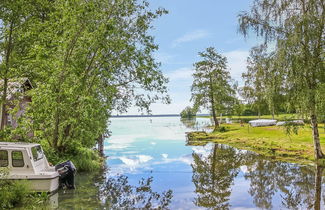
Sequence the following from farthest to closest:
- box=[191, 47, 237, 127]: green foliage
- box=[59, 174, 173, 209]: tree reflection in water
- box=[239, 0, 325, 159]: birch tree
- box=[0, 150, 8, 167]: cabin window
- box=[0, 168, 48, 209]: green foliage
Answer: box=[191, 47, 237, 127]: green foliage, box=[239, 0, 325, 159]: birch tree, box=[0, 150, 8, 167]: cabin window, box=[59, 174, 173, 209]: tree reflection in water, box=[0, 168, 48, 209]: green foliage

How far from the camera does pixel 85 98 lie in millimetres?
14641

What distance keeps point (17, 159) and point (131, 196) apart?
232 inches

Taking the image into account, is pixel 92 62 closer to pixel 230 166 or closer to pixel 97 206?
pixel 97 206

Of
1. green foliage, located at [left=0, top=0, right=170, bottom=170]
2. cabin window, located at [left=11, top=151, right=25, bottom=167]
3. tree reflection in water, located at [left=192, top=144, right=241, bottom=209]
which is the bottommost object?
tree reflection in water, located at [left=192, top=144, right=241, bottom=209]

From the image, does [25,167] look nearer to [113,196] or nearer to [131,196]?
[113,196]

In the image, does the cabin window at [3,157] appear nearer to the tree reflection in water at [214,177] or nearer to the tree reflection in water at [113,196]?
the tree reflection in water at [113,196]

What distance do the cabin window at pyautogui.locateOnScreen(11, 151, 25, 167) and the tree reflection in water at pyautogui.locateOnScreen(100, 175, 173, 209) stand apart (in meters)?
4.28

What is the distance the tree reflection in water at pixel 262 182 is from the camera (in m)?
12.5

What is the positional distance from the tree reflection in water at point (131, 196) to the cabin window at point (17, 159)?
428 cm

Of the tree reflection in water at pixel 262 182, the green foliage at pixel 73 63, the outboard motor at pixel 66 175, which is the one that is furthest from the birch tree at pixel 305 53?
the outboard motor at pixel 66 175

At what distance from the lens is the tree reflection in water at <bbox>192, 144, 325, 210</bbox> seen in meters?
12.5

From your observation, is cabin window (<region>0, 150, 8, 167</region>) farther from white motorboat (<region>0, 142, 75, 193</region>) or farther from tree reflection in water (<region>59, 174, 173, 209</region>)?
tree reflection in water (<region>59, 174, 173, 209</region>)

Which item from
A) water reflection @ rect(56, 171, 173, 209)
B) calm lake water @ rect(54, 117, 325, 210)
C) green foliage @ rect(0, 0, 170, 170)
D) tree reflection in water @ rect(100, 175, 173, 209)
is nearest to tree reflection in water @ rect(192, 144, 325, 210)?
calm lake water @ rect(54, 117, 325, 210)

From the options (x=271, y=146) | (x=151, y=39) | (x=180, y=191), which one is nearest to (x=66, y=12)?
(x=151, y=39)
